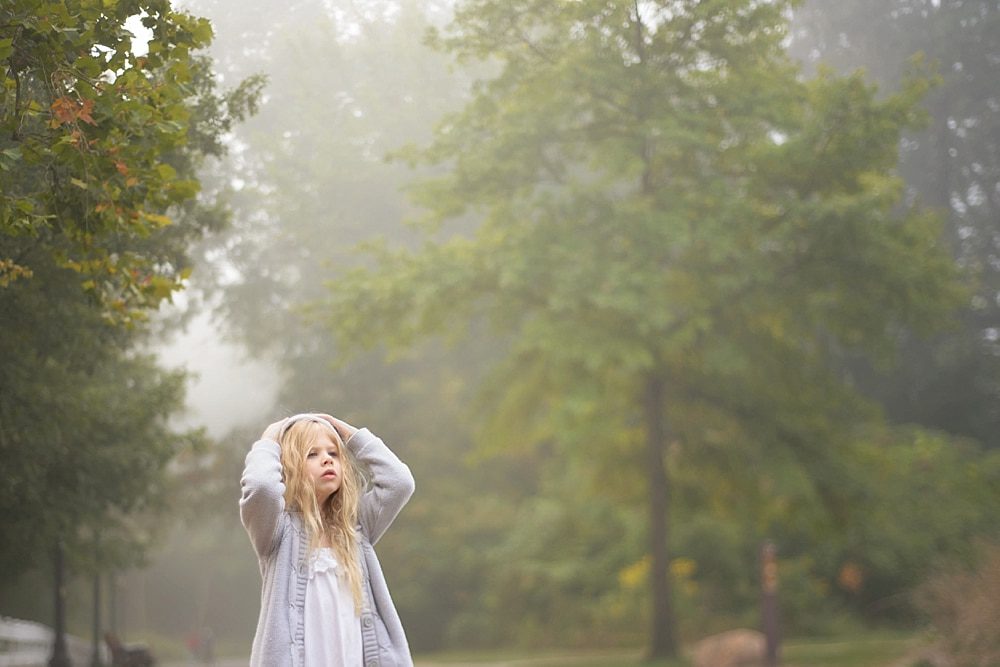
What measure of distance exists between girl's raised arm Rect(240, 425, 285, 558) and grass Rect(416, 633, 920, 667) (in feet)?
42.3

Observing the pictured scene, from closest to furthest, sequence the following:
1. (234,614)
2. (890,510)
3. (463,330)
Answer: (463,330) < (890,510) < (234,614)

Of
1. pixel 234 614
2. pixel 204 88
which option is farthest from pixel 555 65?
pixel 234 614

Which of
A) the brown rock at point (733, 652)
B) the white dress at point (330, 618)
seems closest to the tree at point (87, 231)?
the white dress at point (330, 618)

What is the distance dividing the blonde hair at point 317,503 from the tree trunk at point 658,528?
13.7 metres

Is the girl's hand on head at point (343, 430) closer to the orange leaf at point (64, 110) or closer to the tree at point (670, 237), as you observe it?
the orange leaf at point (64, 110)

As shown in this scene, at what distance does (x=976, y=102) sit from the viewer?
24.6 metres

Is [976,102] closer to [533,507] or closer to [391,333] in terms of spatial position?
[533,507]

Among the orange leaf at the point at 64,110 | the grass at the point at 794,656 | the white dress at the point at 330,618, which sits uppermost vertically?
the orange leaf at the point at 64,110

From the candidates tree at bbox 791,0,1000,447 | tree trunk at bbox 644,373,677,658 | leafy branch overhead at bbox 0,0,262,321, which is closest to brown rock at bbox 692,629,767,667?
tree trunk at bbox 644,373,677,658

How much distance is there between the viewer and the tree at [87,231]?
7207mm

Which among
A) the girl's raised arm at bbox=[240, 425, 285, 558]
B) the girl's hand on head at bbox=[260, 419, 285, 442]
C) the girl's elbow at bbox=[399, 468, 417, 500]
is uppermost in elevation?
the girl's hand on head at bbox=[260, 419, 285, 442]

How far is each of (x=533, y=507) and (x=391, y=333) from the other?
27.6 feet

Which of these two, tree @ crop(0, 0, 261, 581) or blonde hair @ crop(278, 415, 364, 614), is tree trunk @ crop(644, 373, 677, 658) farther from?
blonde hair @ crop(278, 415, 364, 614)

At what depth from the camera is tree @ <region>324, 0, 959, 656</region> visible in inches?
631
